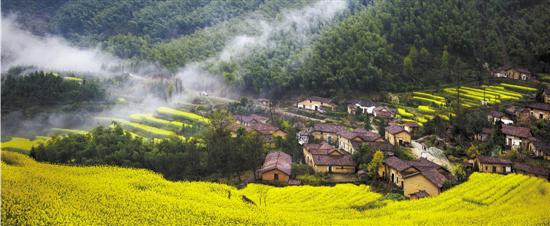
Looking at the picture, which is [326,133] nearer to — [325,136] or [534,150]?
[325,136]

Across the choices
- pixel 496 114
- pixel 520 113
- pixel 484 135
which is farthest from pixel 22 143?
pixel 520 113

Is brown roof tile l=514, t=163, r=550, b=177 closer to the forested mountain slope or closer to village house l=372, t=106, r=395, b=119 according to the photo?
village house l=372, t=106, r=395, b=119

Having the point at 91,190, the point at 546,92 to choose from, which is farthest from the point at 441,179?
the point at 546,92

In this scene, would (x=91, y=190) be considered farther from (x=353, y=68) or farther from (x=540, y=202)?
(x=353, y=68)

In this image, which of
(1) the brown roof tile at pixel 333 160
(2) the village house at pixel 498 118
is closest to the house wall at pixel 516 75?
(2) the village house at pixel 498 118

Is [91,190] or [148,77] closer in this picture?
[91,190]

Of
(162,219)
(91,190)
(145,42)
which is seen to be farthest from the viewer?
(145,42)

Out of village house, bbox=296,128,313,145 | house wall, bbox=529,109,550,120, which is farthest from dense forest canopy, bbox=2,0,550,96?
village house, bbox=296,128,313,145
